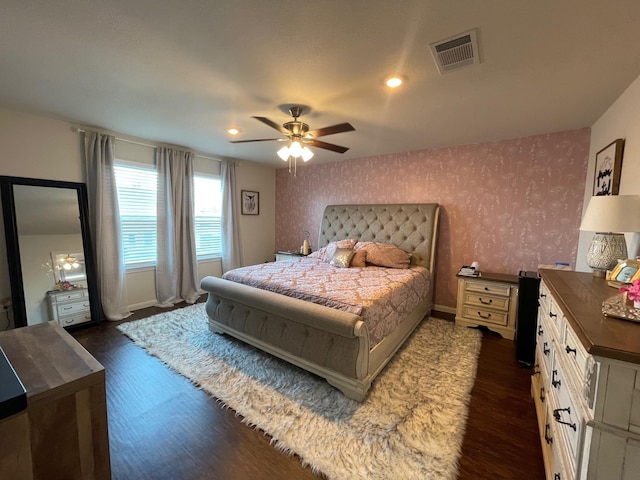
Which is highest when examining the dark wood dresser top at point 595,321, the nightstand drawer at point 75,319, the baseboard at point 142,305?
the dark wood dresser top at point 595,321

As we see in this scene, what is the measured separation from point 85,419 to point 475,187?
4.14 metres

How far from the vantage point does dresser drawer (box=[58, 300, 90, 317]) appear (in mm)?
3135

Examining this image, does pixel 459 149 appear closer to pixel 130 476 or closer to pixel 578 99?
pixel 578 99

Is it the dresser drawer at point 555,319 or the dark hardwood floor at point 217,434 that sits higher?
the dresser drawer at point 555,319

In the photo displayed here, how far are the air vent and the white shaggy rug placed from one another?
239 cm

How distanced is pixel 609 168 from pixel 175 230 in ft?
16.4

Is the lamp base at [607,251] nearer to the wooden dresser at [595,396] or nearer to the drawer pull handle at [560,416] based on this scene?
the wooden dresser at [595,396]

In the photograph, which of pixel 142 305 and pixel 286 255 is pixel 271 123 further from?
pixel 142 305

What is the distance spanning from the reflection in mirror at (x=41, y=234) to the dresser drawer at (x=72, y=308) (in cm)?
12

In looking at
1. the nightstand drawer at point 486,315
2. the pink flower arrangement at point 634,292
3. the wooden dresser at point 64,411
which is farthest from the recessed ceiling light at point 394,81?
the nightstand drawer at point 486,315

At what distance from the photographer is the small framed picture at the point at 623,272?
4.58 ft

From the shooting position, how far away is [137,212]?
12.5ft

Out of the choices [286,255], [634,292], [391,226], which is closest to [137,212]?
[286,255]

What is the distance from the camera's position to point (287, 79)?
198 cm
